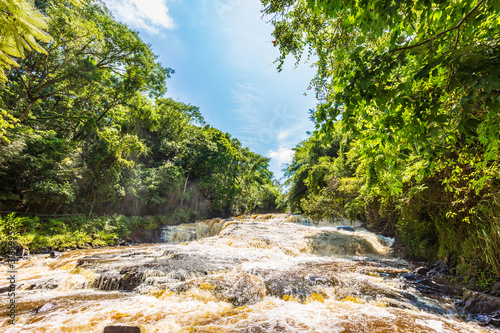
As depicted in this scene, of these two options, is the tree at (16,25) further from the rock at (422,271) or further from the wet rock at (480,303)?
the rock at (422,271)

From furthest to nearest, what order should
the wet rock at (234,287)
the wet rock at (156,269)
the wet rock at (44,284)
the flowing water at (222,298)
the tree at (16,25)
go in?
the wet rock at (156,269)
the wet rock at (44,284)
the wet rock at (234,287)
the flowing water at (222,298)
the tree at (16,25)

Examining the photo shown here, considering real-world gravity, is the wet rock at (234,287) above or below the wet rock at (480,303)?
below

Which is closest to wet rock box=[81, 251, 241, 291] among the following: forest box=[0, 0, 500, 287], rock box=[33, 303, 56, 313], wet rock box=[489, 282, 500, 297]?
rock box=[33, 303, 56, 313]

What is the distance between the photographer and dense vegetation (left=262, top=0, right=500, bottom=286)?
1.60m

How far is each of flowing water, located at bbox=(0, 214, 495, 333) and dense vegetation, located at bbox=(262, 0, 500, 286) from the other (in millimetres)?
1897

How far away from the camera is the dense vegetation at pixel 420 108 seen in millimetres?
1600

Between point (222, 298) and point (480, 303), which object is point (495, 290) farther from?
point (222, 298)

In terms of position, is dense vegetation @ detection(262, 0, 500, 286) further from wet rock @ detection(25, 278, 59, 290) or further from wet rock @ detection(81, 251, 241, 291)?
wet rock @ detection(25, 278, 59, 290)

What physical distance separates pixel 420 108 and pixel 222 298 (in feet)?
15.1

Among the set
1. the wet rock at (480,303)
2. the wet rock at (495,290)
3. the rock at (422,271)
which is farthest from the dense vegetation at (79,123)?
the rock at (422,271)

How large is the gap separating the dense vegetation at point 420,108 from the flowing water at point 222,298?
1.90 meters

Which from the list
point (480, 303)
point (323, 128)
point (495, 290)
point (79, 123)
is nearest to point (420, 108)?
point (323, 128)

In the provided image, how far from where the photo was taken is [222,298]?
13.6 ft

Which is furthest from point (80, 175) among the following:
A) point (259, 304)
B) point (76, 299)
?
point (259, 304)
